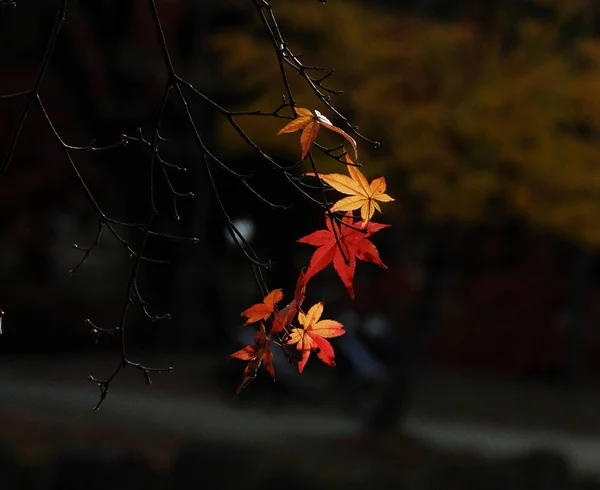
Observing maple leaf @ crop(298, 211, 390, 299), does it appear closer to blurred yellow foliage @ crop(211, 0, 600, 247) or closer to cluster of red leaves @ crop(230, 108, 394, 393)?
cluster of red leaves @ crop(230, 108, 394, 393)

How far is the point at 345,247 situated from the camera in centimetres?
171

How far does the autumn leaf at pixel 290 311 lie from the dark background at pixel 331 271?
3.25 metres

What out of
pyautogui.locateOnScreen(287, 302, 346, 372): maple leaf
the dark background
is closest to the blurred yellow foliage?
the dark background

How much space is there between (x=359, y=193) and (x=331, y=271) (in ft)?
47.2

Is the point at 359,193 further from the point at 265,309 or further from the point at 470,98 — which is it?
the point at 470,98

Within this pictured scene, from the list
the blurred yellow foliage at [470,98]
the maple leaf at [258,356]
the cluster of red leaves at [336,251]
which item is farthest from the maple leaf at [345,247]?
the blurred yellow foliage at [470,98]

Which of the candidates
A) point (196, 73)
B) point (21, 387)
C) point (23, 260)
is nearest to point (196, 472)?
point (196, 73)

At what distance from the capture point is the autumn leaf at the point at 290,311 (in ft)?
5.64

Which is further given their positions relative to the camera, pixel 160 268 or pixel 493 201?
pixel 160 268

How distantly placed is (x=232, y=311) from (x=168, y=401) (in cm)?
339

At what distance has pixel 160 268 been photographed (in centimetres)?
1580

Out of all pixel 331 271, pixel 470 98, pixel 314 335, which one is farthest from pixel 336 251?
pixel 331 271

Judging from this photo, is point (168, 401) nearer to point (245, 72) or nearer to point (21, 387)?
point (21, 387)

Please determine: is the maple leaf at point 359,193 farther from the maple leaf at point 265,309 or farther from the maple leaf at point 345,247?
the maple leaf at point 265,309
